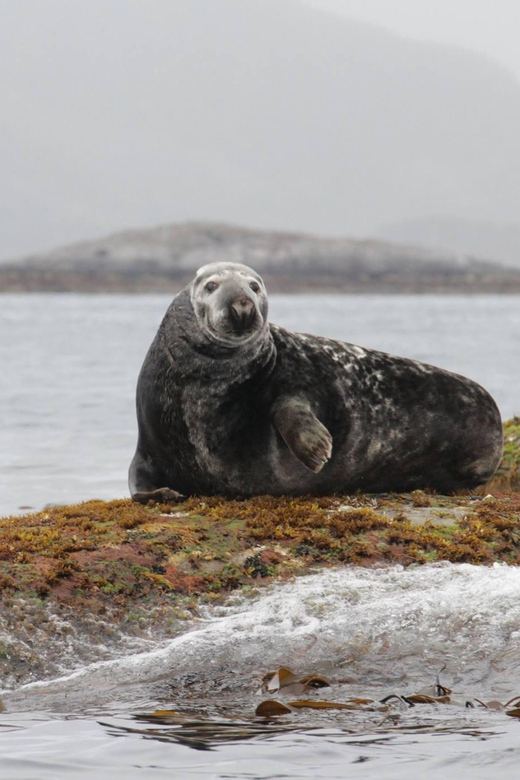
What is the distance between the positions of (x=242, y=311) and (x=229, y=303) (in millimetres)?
114

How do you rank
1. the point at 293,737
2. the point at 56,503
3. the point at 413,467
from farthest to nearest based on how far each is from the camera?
1. the point at 56,503
2. the point at 413,467
3. the point at 293,737

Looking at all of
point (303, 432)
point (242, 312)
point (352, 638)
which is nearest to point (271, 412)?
point (303, 432)

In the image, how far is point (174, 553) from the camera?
22.3ft

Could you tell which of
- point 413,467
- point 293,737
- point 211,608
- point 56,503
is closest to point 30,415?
point 56,503

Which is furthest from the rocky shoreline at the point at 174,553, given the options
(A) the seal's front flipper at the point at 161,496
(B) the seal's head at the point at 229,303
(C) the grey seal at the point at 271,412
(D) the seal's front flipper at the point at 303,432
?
(B) the seal's head at the point at 229,303

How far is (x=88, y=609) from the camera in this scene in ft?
20.4

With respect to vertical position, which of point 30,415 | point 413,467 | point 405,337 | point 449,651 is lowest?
point 449,651

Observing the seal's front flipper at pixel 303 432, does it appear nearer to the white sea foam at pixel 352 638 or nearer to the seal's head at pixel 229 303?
the seal's head at pixel 229 303

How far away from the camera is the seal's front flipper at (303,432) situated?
741 cm

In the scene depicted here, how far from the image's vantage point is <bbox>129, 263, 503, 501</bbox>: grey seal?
314 inches

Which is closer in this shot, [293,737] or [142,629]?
[293,737]

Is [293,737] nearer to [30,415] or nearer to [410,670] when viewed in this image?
[410,670]

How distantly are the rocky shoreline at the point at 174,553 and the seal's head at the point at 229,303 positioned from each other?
116 cm

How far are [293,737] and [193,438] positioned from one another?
3283 mm
